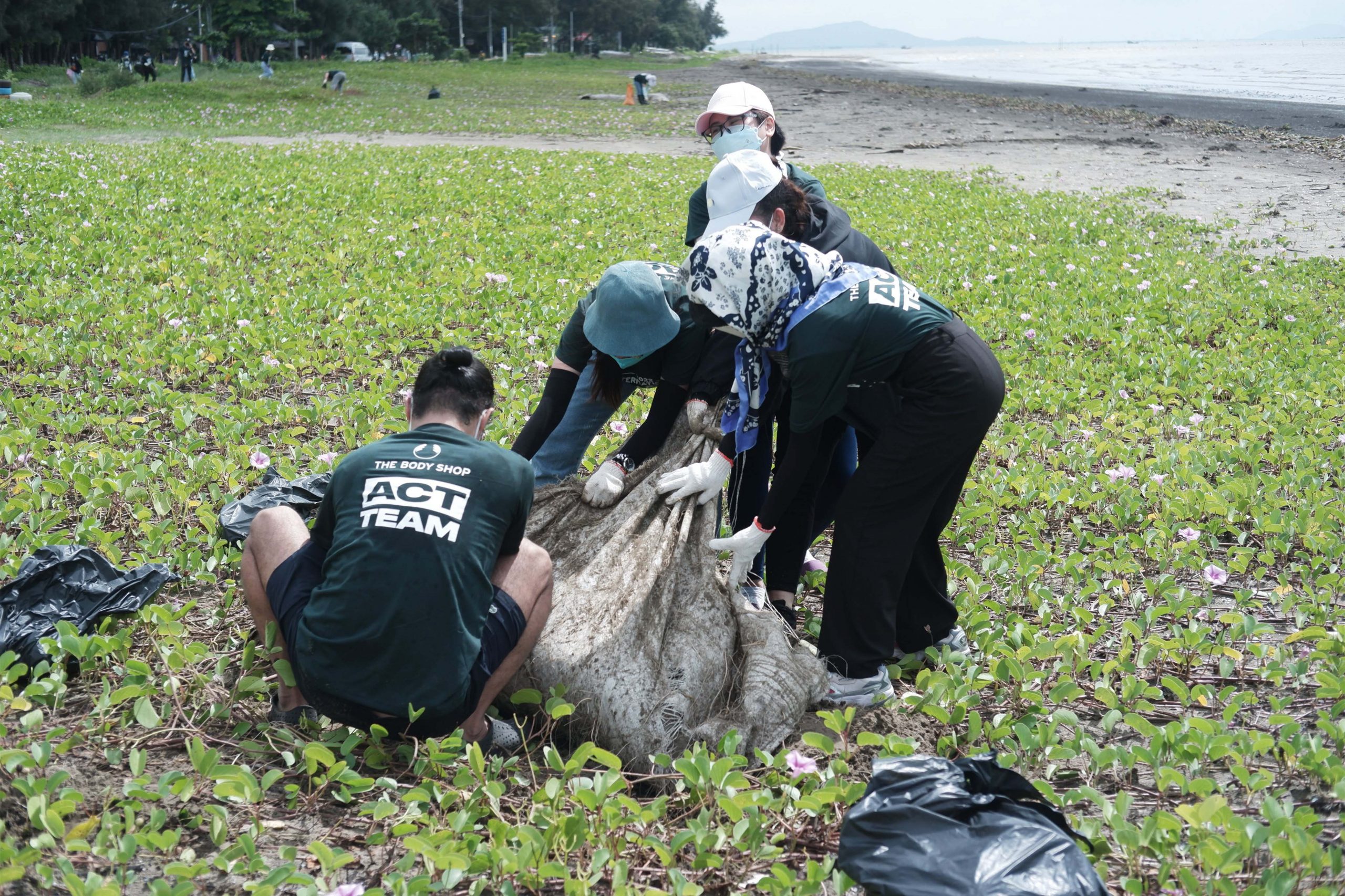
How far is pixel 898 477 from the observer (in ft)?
10.1

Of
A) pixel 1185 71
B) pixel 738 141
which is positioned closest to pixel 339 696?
pixel 738 141

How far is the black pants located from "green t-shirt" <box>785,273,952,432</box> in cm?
7

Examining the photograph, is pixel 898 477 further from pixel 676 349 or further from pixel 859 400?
pixel 676 349

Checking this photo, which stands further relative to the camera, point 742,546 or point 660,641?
point 742,546

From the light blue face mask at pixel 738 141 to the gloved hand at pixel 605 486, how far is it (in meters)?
1.46

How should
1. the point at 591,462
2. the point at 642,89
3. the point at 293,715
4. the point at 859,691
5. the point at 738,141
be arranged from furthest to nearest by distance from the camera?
1. the point at 642,89
2. the point at 591,462
3. the point at 738,141
4. the point at 859,691
5. the point at 293,715

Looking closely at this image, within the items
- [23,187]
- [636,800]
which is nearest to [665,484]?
[636,800]

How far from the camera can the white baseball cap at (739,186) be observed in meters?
3.18

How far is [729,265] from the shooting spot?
2881 millimetres

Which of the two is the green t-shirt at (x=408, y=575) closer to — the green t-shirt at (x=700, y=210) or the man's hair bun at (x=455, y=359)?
the man's hair bun at (x=455, y=359)

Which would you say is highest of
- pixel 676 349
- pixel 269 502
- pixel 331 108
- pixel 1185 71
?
pixel 1185 71

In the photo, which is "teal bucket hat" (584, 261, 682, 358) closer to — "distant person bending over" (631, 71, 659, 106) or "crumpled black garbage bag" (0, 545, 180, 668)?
"crumpled black garbage bag" (0, 545, 180, 668)

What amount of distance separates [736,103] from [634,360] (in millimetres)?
1361

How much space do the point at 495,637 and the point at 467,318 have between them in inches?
182
